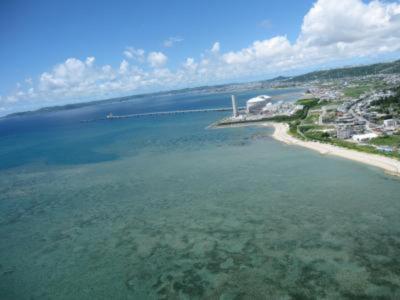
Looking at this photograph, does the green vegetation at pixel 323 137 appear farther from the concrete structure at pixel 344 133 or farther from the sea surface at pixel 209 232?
the sea surface at pixel 209 232

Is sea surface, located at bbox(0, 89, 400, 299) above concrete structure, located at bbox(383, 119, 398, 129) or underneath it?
underneath

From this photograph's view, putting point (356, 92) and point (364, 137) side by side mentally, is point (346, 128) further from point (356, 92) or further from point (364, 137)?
point (356, 92)

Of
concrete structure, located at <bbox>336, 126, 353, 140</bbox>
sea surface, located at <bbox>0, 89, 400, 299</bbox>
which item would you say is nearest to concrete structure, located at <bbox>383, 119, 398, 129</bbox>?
concrete structure, located at <bbox>336, 126, 353, 140</bbox>

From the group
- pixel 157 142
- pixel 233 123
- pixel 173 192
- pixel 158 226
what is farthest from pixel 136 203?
pixel 233 123

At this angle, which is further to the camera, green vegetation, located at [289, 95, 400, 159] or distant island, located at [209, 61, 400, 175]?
green vegetation, located at [289, 95, 400, 159]

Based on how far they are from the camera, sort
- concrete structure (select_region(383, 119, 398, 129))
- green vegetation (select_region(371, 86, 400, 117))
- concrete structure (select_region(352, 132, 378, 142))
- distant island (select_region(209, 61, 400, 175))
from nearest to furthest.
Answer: distant island (select_region(209, 61, 400, 175)), concrete structure (select_region(352, 132, 378, 142)), concrete structure (select_region(383, 119, 398, 129)), green vegetation (select_region(371, 86, 400, 117))

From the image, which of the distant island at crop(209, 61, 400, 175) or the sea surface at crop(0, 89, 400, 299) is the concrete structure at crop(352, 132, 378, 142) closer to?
the distant island at crop(209, 61, 400, 175)

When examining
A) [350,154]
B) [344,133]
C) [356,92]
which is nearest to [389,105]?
[344,133]

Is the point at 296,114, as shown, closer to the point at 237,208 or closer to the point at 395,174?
the point at 395,174

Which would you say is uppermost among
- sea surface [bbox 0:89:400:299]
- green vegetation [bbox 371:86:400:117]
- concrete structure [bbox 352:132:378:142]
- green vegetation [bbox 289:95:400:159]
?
green vegetation [bbox 371:86:400:117]
